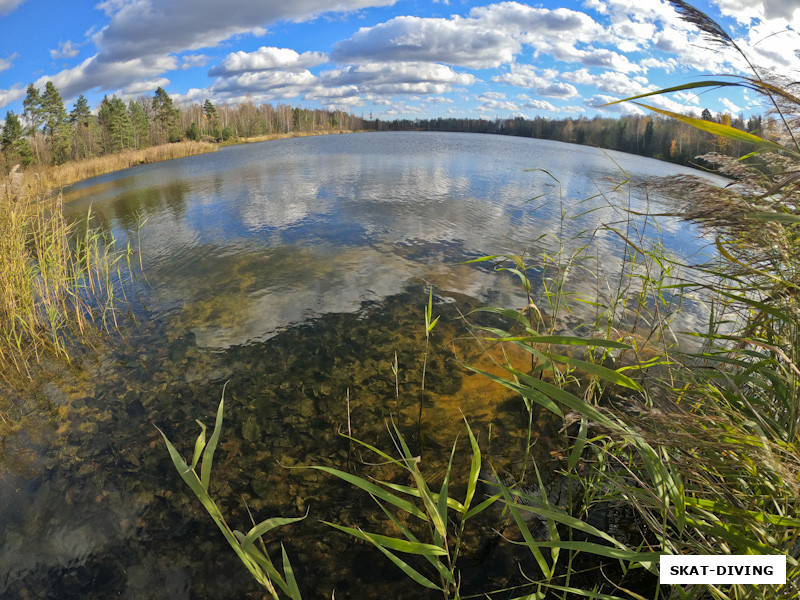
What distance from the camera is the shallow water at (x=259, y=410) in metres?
2.45

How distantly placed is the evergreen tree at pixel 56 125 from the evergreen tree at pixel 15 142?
2.74 metres

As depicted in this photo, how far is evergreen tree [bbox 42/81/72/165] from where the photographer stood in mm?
37844

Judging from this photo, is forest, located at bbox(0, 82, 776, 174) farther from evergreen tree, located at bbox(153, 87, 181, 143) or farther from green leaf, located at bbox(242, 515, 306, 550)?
green leaf, located at bbox(242, 515, 306, 550)

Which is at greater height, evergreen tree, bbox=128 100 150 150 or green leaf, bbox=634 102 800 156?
evergreen tree, bbox=128 100 150 150

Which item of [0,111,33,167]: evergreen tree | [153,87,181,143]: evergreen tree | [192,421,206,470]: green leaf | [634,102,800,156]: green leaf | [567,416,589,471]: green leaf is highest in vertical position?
[153,87,181,143]: evergreen tree

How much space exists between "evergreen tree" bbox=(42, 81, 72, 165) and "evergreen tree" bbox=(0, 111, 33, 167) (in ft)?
9.00

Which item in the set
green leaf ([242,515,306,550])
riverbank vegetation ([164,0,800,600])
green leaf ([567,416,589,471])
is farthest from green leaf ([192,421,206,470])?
green leaf ([567,416,589,471])

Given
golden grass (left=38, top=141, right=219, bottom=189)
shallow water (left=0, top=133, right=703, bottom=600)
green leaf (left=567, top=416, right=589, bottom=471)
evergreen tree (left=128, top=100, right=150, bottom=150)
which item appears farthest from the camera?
evergreen tree (left=128, top=100, right=150, bottom=150)

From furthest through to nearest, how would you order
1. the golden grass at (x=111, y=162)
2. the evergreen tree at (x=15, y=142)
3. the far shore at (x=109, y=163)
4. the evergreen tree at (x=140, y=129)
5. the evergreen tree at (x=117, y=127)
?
the evergreen tree at (x=140, y=129)
the evergreen tree at (x=117, y=127)
the evergreen tree at (x=15, y=142)
the golden grass at (x=111, y=162)
the far shore at (x=109, y=163)

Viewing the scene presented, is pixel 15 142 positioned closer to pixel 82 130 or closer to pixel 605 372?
pixel 82 130

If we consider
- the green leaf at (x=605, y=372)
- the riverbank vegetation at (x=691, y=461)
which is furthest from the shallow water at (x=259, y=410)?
the green leaf at (x=605, y=372)

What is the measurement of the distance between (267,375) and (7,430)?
90.0 inches

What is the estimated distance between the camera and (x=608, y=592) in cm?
208

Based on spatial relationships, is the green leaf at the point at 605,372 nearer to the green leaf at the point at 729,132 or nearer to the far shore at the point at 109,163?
the green leaf at the point at 729,132
